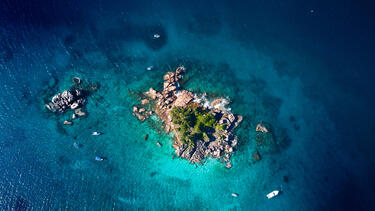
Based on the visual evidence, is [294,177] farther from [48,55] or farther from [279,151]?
[48,55]

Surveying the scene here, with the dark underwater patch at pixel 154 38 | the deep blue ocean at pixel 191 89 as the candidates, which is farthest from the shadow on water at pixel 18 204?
the dark underwater patch at pixel 154 38

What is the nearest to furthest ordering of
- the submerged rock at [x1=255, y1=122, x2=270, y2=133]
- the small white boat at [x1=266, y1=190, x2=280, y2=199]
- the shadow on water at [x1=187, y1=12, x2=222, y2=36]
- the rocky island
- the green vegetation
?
the green vegetation < the rocky island < the small white boat at [x1=266, y1=190, x2=280, y2=199] < the submerged rock at [x1=255, y1=122, x2=270, y2=133] < the shadow on water at [x1=187, y1=12, x2=222, y2=36]

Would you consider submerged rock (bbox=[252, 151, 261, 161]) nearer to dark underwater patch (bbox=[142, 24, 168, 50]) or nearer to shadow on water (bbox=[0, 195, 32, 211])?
dark underwater patch (bbox=[142, 24, 168, 50])

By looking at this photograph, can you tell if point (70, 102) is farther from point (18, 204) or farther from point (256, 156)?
point (256, 156)

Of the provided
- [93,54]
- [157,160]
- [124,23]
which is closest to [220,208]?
[157,160]

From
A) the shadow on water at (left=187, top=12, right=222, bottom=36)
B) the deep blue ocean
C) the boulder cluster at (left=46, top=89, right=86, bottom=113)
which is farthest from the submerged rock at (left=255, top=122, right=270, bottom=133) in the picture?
the boulder cluster at (left=46, top=89, right=86, bottom=113)
